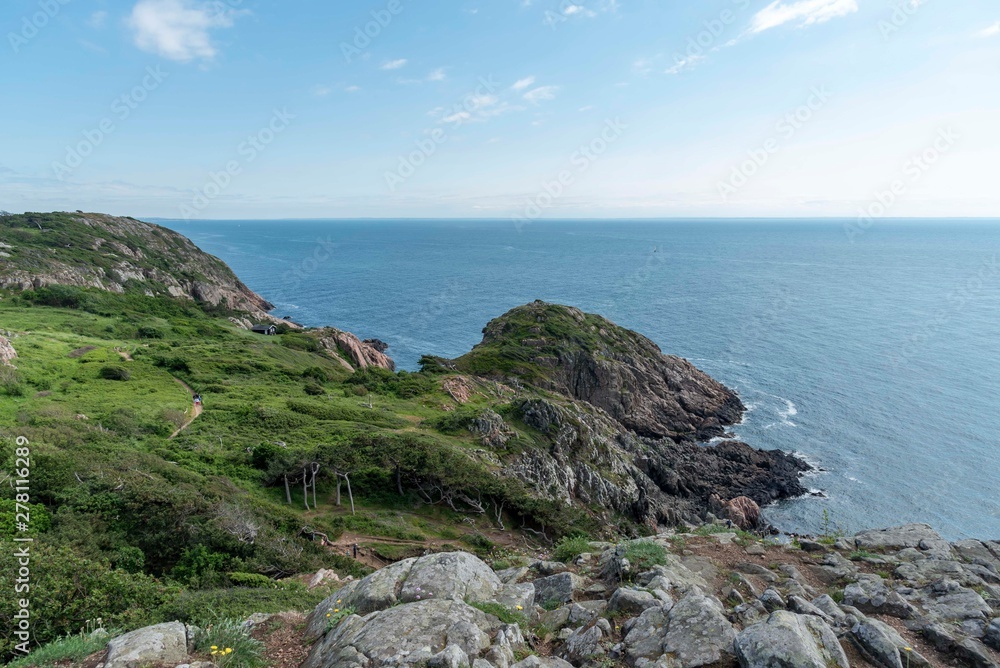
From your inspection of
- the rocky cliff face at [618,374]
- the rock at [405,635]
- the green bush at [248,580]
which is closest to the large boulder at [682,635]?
the rock at [405,635]

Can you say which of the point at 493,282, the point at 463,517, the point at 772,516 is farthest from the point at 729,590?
the point at 493,282

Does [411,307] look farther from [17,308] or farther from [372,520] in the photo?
[372,520]

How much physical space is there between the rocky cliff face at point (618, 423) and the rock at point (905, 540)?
2249 cm

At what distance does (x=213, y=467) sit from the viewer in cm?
2900

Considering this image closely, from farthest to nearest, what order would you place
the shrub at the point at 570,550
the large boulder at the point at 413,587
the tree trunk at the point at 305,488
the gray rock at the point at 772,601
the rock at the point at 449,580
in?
the tree trunk at the point at 305,488
the shrub at the point at 570,550
the gray rock at the point at 772,601
the rock at the point at 449,580
the large boulder at the point at 413,587

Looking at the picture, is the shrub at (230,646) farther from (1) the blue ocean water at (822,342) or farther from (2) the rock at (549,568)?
(1) the blue ocean water at (822,342)

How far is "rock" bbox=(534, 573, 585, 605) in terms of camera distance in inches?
497

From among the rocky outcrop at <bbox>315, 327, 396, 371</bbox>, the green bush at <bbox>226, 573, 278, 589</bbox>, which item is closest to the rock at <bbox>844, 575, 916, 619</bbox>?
the green bush at <bbox>226, 573, 278, 589</bbox>

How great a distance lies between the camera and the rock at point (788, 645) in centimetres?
856

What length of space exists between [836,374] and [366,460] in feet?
268

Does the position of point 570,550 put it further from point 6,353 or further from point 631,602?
point 6,353

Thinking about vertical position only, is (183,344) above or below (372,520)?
above

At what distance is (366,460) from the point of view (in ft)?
106

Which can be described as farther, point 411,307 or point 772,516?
point 411,307
